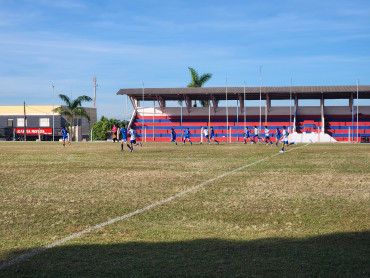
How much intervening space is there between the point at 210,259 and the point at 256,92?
5848cm

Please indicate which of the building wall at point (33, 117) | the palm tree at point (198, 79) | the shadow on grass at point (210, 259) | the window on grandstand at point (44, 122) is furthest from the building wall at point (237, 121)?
the shadow on grass at point (210, 259)

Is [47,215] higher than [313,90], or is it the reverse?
[313,90]

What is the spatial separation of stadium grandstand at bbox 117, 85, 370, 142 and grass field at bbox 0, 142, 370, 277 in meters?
47.7

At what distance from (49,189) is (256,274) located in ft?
25.5

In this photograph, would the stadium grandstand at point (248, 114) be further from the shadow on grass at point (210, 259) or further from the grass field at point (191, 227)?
the shadow on grass at point (210, 259)

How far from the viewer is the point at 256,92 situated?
62.7m

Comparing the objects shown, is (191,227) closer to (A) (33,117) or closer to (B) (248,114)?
(B) (248,114)

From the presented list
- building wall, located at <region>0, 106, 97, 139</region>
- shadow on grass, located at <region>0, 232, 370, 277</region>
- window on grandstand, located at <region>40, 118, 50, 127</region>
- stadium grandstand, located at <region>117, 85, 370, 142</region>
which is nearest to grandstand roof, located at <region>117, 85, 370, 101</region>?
stadium grandstand, located at <region>117, 85, 370, 142</region>

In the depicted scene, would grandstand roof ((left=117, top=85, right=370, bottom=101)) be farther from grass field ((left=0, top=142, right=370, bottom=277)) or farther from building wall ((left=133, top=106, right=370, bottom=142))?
grass field ((left=0, top=142, right=370, bottom=277))

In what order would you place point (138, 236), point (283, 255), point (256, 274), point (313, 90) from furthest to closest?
point (313, 90) → point (138, 236) → point (283, 255) → point (256, 274)

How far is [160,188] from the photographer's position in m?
11.7

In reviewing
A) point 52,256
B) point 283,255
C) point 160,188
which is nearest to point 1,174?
point 160,188

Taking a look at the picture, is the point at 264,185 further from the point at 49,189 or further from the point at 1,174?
the point at 1,174

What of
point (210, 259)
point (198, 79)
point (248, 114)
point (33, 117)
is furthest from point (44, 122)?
point (210, 259)
